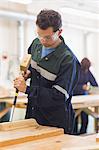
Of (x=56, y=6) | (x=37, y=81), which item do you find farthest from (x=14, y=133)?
(x=56, y=6)

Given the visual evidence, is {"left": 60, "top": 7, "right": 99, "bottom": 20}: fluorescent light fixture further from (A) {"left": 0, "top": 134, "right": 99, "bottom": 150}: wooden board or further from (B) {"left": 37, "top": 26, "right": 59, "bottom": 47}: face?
(A) {"left": 0, "top": 134, "right": 99, "bottom": 150}: wooden board

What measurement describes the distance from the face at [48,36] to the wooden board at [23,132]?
460mm

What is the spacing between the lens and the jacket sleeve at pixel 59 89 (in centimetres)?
164

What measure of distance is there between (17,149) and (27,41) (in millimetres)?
5926

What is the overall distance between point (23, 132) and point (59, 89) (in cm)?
30

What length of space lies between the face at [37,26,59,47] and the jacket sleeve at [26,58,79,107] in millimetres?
160

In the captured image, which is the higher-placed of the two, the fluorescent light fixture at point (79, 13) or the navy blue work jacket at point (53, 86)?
the fluorescent light fixture at point (79, 13)

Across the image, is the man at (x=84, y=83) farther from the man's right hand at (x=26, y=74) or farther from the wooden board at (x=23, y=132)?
the wooden board at (x=23, y=132)

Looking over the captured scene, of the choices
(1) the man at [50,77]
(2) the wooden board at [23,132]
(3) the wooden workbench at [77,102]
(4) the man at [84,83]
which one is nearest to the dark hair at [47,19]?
(1) the man at [50,77]

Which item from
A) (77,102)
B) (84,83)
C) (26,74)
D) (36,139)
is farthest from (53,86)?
(84,83)

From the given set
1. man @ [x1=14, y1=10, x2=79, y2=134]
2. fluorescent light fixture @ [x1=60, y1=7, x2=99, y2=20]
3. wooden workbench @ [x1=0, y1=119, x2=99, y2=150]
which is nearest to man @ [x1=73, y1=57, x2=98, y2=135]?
Result: fluorescent light fixture @ [x1=60, y1=7, x2=99, y2=20]

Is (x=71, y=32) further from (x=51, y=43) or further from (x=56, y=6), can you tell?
(x=51, y=43)

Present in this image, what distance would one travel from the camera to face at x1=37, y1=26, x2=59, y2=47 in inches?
66.1

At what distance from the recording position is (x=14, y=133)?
60.2 inches
